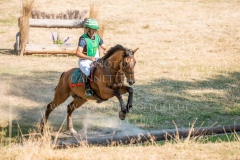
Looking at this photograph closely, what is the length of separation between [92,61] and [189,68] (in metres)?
9.43

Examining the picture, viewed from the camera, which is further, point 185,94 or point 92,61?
point 185,94

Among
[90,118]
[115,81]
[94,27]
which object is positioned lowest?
[90,118]

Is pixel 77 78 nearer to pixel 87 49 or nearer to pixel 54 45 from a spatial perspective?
pixel 87 49

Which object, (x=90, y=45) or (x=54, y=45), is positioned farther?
(x=54, y=45)

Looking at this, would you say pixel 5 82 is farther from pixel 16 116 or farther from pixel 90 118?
pixel 90 118

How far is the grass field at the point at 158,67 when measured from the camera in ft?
30.5

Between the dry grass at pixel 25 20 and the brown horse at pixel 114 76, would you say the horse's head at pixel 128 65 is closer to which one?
the brown horse at pixel 114 76

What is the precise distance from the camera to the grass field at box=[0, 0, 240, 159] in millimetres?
9297

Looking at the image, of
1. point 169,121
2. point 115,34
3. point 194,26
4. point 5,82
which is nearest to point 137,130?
point 169,121

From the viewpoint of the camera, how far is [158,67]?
15445mm

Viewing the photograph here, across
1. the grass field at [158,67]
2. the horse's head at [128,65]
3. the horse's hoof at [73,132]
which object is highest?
Result: the horse's head at [128,65]

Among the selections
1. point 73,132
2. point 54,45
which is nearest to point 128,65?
point 73,132

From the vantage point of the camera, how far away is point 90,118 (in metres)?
9.23

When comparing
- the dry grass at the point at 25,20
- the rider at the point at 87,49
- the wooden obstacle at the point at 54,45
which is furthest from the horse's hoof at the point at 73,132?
the dry grass at the point at 25,20
